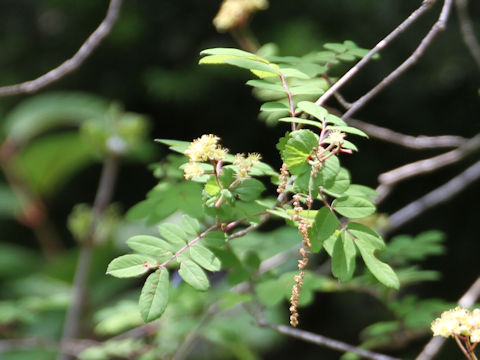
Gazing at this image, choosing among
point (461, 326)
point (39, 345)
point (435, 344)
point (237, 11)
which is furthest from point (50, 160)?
point (461, 326)

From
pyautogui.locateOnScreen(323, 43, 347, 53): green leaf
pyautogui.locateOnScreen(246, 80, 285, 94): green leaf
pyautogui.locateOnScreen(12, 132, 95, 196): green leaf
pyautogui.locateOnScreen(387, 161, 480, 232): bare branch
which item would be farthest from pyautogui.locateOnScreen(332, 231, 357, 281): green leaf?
pyautogui.locateOnScreen(12, 132, 95, 196): green leaf

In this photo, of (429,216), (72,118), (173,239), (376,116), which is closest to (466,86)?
Result: (376,116)

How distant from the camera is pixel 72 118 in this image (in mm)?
3674

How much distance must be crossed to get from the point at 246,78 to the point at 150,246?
8.34 ft

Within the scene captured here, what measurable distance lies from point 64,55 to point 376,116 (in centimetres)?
196

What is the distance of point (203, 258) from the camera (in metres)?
0.89

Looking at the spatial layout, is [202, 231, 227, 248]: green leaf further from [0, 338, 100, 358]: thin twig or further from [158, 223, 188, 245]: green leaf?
[0, 338, 100, 358]: thin twig

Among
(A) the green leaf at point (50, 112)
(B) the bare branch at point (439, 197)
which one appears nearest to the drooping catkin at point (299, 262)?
(B) the bare branch at point (439, 197)

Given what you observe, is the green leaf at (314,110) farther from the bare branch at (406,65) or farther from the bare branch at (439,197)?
the bare branch at (439,197)

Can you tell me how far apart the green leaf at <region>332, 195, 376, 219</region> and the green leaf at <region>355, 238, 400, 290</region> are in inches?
1.6

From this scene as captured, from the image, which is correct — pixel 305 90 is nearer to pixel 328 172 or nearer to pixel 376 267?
pixel 328 172

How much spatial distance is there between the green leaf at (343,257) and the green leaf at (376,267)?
16mm

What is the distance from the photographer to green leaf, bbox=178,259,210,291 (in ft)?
2.80

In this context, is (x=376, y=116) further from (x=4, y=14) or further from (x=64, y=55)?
(x=4, y=14)
